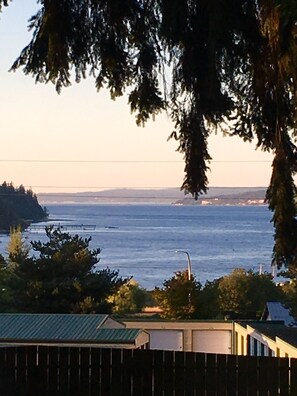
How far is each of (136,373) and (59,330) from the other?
11243 millimetres

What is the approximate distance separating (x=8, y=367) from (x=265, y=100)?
349 centimetres

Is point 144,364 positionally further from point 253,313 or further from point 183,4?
point 253,313

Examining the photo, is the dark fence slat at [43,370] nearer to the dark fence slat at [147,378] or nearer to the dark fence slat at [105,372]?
the dark fence slat at [105,372]

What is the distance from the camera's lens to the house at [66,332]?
1744 cm

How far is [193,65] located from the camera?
6402 millimetres

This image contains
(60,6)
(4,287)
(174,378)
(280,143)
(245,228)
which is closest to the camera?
(280,143)

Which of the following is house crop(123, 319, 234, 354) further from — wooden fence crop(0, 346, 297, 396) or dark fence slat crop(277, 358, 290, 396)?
dark fence slat crop(277, 358, 290, 396)

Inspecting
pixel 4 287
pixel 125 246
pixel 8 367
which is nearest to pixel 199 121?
pixel 8 367

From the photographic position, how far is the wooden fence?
770cm

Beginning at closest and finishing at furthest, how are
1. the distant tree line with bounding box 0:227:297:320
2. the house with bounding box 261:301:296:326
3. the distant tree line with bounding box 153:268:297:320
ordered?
the house with bounding box 261:301:296:326 → the distant tree line with bounding box 153:268:297:320 → the distant tree line with bounding box 0:227:297:320

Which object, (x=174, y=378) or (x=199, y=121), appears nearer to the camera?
(x=199, y=121)

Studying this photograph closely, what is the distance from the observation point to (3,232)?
105000 mm

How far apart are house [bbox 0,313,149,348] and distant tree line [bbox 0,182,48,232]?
62.1m

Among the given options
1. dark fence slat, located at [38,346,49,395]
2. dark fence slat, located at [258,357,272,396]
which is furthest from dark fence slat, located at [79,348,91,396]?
dark fence slat, located at [258,357,272,396]
